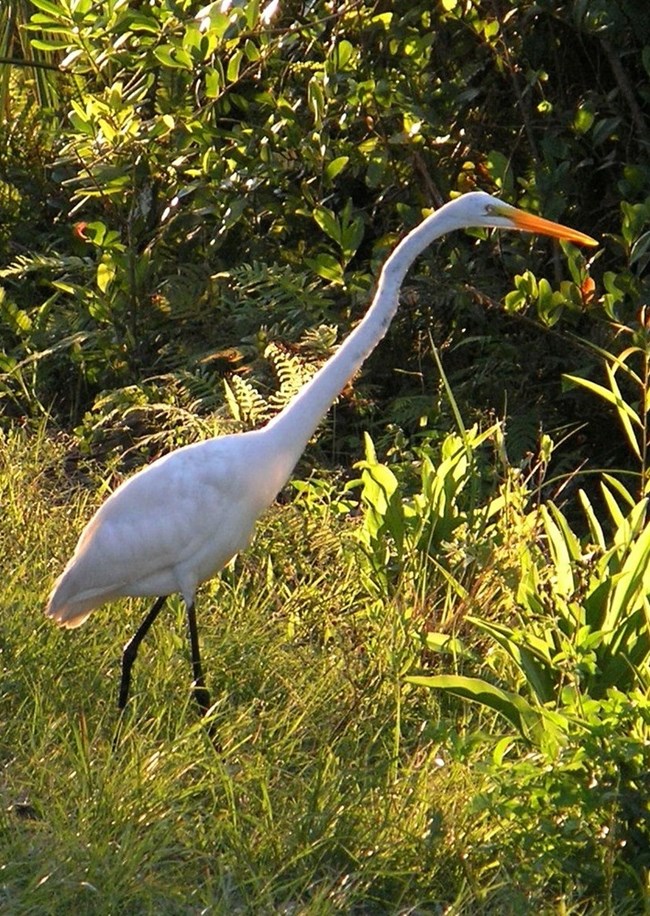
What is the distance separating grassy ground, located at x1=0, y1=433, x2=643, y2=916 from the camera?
9.41ft

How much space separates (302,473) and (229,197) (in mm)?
1152

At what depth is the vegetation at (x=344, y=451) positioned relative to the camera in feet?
9.72

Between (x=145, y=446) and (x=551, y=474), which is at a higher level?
(x=145, y=446)

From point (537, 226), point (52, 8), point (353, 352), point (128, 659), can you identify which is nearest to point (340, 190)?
point (52, 8)

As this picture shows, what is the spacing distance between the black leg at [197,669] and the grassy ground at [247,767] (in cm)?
3

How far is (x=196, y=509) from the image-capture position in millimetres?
4004

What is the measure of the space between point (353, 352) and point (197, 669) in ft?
3.04

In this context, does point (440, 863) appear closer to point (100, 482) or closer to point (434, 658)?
point (434, 658)

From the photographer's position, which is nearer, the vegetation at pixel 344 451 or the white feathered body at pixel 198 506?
the vegetation at pixel 344 451

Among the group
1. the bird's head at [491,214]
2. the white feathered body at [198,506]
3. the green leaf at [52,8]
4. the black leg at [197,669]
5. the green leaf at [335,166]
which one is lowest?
the black leg at [197,669]

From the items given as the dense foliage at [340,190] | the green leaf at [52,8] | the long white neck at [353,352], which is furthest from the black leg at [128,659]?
the green leaf at [52,8]

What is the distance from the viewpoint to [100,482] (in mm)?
5492

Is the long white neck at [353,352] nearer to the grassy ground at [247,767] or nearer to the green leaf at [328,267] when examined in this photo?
the grassy ground at [247,767]

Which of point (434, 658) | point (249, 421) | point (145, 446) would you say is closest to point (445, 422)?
point (249, 421)
